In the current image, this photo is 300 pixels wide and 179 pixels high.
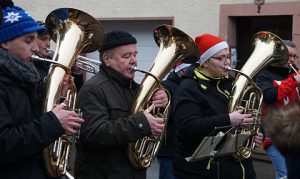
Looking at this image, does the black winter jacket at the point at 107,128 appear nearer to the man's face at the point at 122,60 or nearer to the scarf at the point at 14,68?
the man's face at the point at 122,60

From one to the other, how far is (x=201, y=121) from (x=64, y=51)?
1.15m

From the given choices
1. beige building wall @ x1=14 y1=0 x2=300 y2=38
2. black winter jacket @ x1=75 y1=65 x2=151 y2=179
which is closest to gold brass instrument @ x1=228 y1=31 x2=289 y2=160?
black winter jacket @ x1=75 y1=65 x2=151 y2=179

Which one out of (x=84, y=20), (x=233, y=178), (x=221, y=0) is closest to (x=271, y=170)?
(x=221, y=0)

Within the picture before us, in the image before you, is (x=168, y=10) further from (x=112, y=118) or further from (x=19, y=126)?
(x=19, y=126)

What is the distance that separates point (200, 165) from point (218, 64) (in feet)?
2.52

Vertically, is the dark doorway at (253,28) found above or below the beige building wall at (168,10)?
below

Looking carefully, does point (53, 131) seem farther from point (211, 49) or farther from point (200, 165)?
point (211, 49)

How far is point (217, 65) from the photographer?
430cm

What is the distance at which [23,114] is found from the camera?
3051 millimetres

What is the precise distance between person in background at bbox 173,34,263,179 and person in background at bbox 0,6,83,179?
1239mm

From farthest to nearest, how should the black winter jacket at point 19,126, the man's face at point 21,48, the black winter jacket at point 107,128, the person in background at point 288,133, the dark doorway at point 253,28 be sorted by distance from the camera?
1. the dark doorway at point 253,28
2. the black winter jacket at point 107,128
3. the man's face at point 21,48
4. the black winter jacket at point 19,126
5. the person in background at point 288,133

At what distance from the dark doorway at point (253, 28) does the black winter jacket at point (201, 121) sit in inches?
201

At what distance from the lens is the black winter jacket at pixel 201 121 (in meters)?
4.11

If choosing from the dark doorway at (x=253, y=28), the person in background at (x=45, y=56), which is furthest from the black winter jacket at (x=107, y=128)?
the dark doorway at (x=253, y=28)
